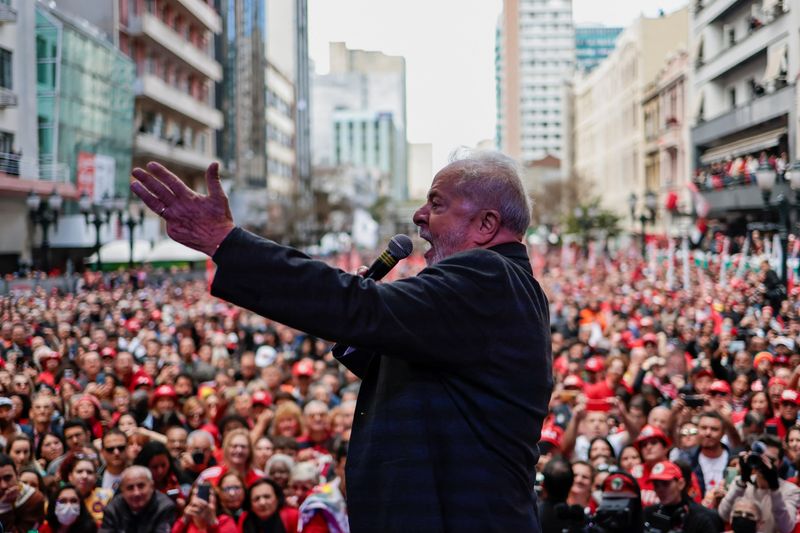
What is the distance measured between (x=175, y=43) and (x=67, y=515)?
4060 cm

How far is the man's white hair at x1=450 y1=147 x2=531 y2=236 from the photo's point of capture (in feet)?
9.07

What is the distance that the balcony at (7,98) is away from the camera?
11.5m

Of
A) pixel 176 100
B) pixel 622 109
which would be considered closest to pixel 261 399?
pixel 176 100

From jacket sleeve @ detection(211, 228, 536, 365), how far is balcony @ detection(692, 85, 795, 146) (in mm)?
20124

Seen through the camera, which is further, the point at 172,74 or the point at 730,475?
the point at 172,74

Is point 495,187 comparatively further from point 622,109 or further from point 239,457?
point 622,109

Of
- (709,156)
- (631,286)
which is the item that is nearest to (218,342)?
(631,286)

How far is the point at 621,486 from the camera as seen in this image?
20.0 feet

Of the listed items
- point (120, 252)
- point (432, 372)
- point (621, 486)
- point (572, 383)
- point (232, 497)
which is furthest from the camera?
point (120, 252)

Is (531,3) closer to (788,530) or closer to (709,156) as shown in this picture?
(709,156)

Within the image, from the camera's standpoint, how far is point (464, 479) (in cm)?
262

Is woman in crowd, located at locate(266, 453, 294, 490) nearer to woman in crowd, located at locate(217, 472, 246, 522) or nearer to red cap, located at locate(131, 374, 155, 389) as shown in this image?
woman in crowd, located at locate(217, 472, 246, 522)

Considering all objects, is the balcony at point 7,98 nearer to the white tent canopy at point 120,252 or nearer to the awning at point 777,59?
the white tent canopy at point 120,252

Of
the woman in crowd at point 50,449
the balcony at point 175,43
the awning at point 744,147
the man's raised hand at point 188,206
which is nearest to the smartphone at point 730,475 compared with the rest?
the woman in crowd at point 50,449
